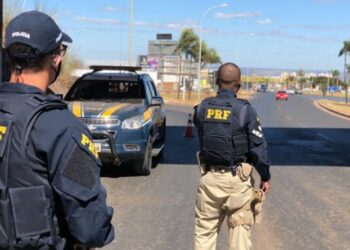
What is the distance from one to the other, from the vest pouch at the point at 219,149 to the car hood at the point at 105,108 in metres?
5.16

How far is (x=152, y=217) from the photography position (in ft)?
23.2

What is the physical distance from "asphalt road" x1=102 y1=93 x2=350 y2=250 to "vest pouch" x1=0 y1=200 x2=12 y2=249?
12.3ft

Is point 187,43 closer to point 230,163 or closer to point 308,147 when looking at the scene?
point 308,147

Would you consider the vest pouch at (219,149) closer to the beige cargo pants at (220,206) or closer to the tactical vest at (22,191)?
the beige cargo pants at (220,206)

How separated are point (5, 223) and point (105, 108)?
7625 mm

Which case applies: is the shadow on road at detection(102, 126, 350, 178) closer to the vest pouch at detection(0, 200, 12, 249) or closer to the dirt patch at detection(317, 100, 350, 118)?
the vest pouch at detection(0, 200, 12, 249)

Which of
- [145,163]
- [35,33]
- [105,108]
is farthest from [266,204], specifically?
[35,33]

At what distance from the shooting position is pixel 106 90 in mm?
10812

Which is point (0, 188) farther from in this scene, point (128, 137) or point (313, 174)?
point (313, 174)

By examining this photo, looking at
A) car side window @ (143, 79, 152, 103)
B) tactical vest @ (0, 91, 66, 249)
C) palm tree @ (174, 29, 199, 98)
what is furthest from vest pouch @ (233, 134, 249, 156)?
palm tree @ (174, 29, 199, 98)

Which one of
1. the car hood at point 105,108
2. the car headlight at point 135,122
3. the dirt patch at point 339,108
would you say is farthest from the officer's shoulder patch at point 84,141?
the dirt patch at point 339,108

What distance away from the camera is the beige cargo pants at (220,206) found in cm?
430

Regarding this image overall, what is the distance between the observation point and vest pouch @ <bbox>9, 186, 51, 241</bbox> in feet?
6.57

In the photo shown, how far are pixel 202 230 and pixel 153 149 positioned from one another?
6.58m
